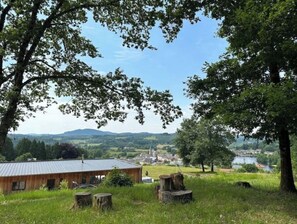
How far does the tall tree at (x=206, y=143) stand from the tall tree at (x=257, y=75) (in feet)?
127

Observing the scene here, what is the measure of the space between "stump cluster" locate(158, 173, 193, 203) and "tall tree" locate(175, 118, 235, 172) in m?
41.4

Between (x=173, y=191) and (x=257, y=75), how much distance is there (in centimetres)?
663

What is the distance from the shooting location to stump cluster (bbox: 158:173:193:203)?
30.4 feet

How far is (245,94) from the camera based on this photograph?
9594 mm

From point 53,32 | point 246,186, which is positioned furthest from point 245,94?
point 53,32

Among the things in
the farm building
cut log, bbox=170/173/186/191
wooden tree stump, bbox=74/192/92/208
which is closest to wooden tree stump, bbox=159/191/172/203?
cut log, bbox=170/173/186/191

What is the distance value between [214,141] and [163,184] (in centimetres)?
4592

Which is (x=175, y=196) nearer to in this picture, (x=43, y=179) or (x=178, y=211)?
(x=178, y=211)

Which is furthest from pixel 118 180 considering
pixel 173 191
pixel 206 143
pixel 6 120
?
pixel 206 143

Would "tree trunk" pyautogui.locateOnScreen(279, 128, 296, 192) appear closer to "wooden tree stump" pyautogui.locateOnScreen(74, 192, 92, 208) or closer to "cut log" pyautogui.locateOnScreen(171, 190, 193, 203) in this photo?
"cut log" pyautogui.locateOnScreen(171, 190, 193, 203)

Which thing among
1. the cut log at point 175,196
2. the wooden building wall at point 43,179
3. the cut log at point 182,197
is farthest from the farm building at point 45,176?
the cut log at point 182,197

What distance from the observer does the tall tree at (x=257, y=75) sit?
8.66m

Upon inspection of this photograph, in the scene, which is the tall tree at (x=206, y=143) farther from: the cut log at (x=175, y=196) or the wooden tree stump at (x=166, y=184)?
the cut log at (x=175, y=196)

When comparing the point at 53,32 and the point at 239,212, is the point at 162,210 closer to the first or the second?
the point at 239,212
